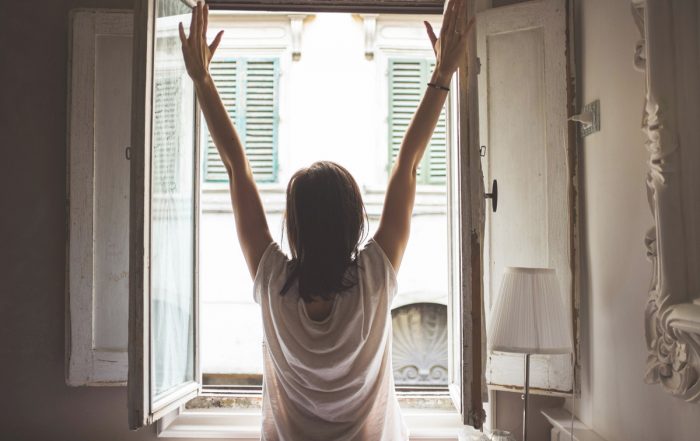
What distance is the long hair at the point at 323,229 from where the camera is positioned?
115cm

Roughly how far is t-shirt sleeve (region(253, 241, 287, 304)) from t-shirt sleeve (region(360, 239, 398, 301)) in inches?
6.5

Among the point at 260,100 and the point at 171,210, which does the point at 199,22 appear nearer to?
the point at 171,210

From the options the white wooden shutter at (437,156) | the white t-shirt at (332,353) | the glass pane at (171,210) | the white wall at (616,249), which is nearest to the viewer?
the white t-shirt at (332,353)

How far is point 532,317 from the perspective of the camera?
1901 millimetres

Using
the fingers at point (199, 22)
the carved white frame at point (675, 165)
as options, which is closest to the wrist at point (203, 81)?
the fingers at point (199, 22)

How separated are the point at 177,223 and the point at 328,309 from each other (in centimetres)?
124

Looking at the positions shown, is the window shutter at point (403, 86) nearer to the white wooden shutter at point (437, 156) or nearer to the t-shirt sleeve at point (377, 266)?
the white wooden shutter at point (437, 156)

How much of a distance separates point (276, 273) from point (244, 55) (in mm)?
3630

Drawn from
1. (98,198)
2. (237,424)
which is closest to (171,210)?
(98,198)

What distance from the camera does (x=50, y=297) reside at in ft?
8.55

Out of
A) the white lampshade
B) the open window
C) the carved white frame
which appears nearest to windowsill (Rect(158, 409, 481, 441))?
the open window

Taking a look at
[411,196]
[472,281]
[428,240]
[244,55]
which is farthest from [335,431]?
[428,240]

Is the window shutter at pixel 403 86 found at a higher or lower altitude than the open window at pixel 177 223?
higher

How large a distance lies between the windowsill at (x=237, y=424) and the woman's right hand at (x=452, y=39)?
174 cm
